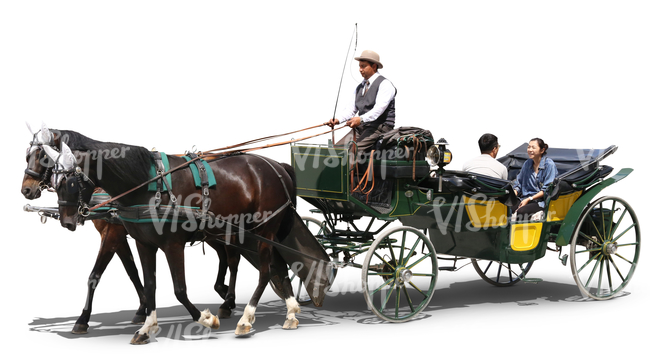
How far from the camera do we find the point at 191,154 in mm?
9430

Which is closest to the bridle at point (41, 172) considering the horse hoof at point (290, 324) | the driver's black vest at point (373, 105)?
the horse hoof at point (290, 324)

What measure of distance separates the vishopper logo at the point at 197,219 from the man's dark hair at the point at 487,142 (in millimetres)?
2964

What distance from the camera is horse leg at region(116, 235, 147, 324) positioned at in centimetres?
981

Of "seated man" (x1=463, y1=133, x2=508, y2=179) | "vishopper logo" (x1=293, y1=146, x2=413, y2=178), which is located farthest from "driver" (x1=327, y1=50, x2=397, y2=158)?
"seated man" (x1=463, y1=133, x2=508, y2=179)

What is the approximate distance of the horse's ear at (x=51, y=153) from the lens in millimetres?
8328

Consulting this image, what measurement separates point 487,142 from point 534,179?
32.5 inches

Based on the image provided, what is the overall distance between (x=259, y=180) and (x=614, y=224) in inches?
188

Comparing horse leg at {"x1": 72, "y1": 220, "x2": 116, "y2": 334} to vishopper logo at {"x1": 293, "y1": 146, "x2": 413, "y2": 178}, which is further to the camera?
vishopper logo at {"x1": 293, "y1": 146, "x2": 413, "y2": 178}

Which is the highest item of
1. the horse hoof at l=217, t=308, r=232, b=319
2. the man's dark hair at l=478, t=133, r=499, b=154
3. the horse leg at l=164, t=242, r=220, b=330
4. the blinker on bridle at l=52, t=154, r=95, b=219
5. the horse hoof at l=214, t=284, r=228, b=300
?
the man's dark hair at l=478, t=133, r=499, b=154

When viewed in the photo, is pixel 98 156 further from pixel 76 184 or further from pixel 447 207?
pixel 447 207

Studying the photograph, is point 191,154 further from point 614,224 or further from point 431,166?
point 614,224

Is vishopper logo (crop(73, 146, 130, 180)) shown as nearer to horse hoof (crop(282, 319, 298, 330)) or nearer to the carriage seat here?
horse hoof (crop(282, 319, 298, 330))

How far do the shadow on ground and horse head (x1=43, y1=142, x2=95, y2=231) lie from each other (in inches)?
55.3

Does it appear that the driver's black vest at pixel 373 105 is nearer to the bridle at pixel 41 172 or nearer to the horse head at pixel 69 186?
the horse head at pixel 69 186
